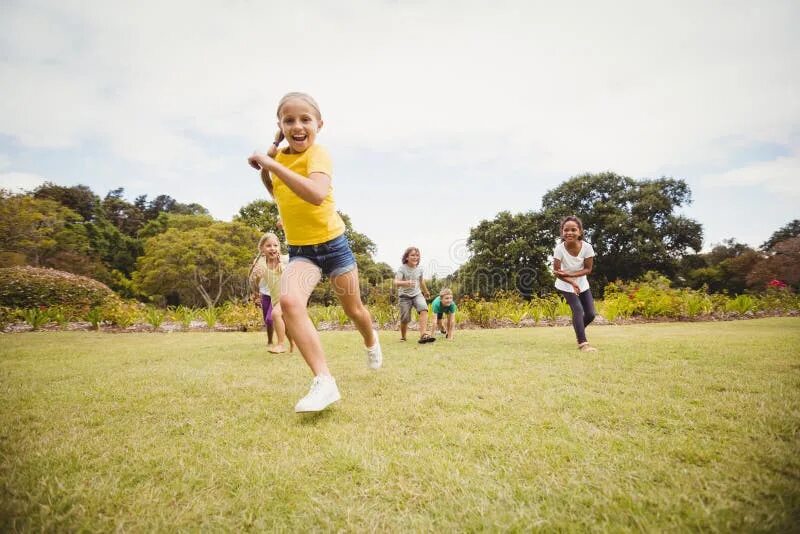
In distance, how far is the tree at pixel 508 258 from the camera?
26828mm

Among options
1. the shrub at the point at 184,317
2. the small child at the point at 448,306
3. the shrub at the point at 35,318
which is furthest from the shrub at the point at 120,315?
the small child at the point at 448,306

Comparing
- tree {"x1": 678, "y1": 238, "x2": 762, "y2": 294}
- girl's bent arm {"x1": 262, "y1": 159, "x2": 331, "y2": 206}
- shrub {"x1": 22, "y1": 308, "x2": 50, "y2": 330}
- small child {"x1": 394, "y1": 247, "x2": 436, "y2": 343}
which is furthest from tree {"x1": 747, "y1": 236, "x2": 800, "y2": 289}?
shrub {"x1": 22, "y1": 308, "x2": 50, "y2": 330}

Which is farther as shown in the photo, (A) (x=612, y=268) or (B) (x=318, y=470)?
(A) (x=612, y=268)

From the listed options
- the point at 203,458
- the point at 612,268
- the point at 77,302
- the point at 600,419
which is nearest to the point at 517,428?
the point at 600,419

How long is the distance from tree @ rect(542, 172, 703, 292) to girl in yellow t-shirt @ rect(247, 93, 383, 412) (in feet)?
98.4

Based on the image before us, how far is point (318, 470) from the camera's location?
1657 mm

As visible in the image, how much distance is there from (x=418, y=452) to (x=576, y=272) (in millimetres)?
4431

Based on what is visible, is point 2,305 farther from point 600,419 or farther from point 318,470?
point 600,419

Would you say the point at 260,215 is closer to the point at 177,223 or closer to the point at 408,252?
the point at 177,223

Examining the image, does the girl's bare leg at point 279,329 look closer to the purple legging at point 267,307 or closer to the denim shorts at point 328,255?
the purple legging at point 267,307

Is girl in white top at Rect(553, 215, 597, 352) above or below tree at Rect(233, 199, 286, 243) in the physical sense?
below

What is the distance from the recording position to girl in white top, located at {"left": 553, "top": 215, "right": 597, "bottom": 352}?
204 inches

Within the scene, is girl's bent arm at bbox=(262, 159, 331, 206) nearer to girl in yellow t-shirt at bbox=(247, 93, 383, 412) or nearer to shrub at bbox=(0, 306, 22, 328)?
girl in yellow t-shirt at bbox=(247, 93, 383, 412)

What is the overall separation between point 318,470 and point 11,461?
159cm
